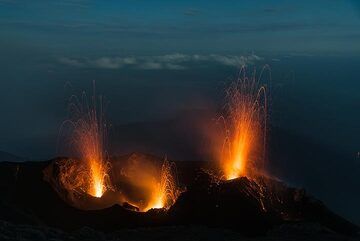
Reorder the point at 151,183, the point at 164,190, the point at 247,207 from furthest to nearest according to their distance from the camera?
the point at 151,183 → the point at 164,190 → the point at 247,207

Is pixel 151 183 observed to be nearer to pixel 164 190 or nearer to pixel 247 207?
pixel 164 190

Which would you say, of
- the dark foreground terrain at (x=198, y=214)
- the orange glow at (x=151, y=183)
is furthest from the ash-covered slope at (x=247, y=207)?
the orange glow at (x=151, y=183)

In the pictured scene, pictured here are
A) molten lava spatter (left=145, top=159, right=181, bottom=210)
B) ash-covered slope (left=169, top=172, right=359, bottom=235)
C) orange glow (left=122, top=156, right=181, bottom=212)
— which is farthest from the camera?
orange glow (left=122, top=156, right=181, bottom=212)

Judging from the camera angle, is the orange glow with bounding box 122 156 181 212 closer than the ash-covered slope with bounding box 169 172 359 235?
No

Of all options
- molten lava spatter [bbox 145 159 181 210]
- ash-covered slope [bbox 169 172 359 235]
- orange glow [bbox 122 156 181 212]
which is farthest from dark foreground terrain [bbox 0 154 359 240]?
molten lava spatter [bbox 145 159 181 210]

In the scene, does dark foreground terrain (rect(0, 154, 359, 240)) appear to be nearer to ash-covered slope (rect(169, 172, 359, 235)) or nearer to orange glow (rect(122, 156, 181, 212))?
ash-covered slope (rect(169, 172, 359, 235))

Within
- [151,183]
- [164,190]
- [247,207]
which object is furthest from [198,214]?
[151,183]

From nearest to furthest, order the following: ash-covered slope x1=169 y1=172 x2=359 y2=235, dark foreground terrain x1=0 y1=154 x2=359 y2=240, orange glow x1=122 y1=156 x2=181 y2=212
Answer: dark foreground terrain x1=0 y1=154 x2=359 y2=240 → ash-covered slope x1=169 y1=172 x2=359 y2=235 → orange glow x1=122 y1=156 x2=181 y2=212
